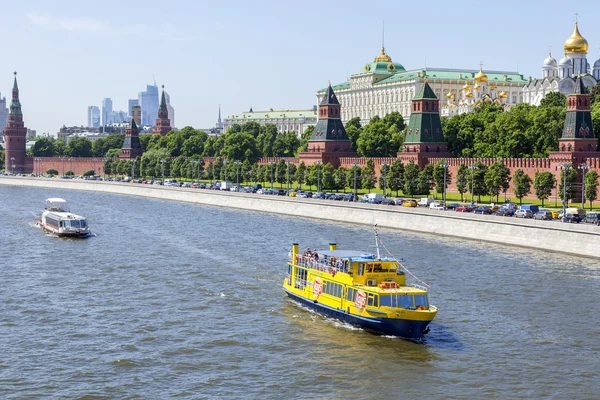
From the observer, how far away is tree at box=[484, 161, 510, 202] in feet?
285

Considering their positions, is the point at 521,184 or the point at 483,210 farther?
the point at 521,184

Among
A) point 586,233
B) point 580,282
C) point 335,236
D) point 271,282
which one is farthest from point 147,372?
point 335,236

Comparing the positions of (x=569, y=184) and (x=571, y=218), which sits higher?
(x=569, y=184)

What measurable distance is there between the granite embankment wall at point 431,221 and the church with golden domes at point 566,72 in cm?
6871

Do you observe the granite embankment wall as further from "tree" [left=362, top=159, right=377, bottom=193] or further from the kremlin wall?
the kremlin wall

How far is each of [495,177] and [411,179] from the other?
12690mm

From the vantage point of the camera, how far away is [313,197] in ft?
311

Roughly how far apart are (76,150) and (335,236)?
458 feet

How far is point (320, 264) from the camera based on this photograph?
41.3m

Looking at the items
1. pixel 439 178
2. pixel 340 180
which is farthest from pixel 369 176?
pixel 439 178

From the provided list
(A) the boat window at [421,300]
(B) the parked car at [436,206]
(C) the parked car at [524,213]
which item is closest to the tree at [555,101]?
(B) the parked car at [436,206]

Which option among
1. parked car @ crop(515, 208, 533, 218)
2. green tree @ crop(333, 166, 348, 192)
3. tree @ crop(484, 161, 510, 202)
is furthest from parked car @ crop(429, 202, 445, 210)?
green tree @ crop(333, 166, 348, 192)

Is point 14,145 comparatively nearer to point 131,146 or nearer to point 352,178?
point 131,146

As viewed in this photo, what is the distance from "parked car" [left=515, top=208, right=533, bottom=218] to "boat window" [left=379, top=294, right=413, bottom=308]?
3449 cm
